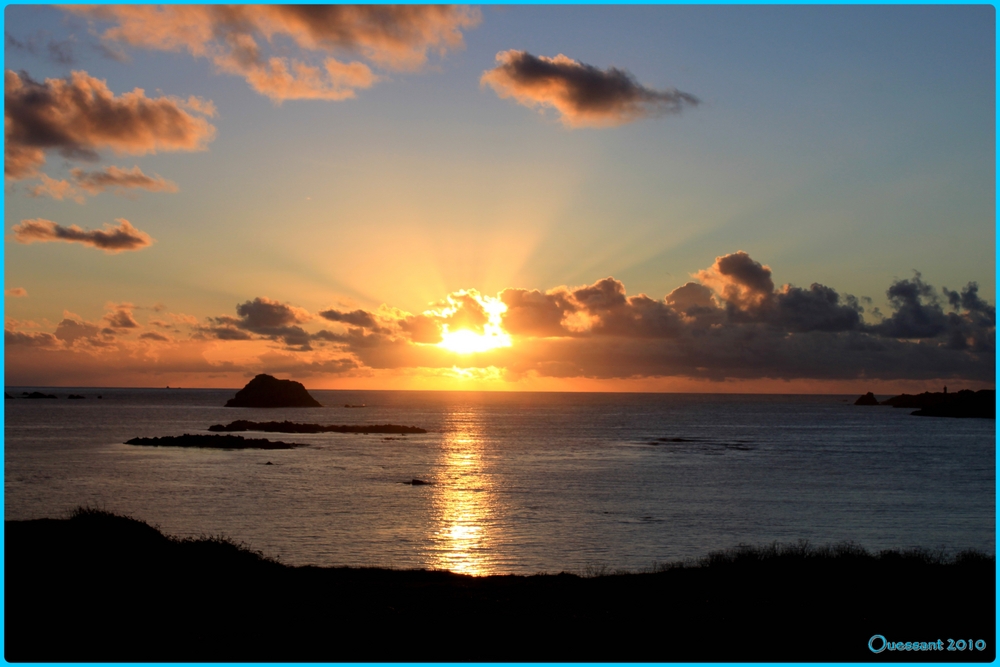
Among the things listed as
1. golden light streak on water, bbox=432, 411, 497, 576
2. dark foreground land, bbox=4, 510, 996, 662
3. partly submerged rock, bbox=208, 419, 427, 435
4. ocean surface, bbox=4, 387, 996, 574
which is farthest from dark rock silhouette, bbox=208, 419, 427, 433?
dark foreground land, bbox=4, 510, 996, 662

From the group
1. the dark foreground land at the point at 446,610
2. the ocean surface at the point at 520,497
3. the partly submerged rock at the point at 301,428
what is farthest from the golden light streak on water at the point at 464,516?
the partly submerged rock at the point at 301,428

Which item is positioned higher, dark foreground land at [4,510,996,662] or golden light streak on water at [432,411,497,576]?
dark foreground land at [4,510,996,662]

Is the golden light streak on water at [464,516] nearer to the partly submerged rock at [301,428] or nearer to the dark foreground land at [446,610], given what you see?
the dark foreground land at [446,610]

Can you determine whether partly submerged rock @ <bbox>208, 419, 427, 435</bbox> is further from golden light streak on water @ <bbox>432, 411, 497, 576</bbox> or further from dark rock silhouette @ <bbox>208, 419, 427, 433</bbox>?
golden light streak on water @ <bbox>432, 411, 497, 576</bbox>

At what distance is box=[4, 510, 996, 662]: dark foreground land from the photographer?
15.1 metres

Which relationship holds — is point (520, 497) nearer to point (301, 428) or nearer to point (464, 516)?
point (464, 516)

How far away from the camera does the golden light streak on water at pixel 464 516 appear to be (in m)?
34.6

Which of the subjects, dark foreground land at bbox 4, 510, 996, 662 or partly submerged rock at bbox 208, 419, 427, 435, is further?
partly submerged rock at bbox 208, 419, 427, 435

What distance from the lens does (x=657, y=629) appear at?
54.4ft

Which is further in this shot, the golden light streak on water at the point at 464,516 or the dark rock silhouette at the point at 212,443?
the dark rock silhouette at the point at 212,443

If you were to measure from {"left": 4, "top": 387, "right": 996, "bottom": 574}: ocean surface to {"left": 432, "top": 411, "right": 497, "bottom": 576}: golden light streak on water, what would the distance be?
21 cm

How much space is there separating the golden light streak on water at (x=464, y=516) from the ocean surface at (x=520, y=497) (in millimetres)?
211

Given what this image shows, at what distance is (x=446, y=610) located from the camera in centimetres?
1808

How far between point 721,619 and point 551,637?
477 centimetres
